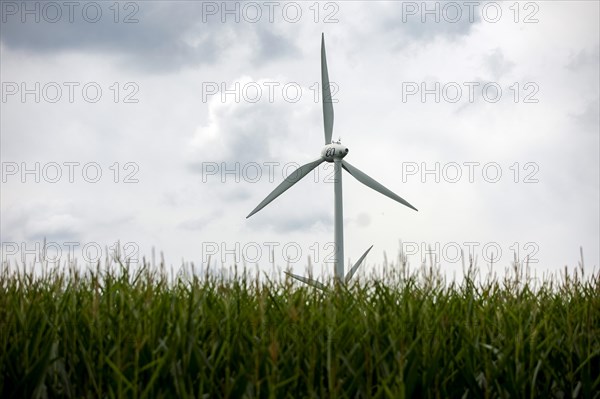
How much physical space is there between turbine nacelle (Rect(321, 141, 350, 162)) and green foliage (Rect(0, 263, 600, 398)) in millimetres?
16890

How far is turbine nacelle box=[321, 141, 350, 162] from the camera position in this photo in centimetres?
2567

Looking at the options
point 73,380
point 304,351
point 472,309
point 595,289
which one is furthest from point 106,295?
point 595,289

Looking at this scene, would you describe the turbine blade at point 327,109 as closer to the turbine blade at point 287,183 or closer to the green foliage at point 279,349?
the turbine blade at point 287,183

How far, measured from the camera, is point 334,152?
25688 millimetres

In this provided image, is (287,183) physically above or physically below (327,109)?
below

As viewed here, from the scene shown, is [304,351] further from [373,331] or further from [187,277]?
[187,277]

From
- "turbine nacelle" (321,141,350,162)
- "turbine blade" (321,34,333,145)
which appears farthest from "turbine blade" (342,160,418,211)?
"turbine blade" (321,34,333,145)

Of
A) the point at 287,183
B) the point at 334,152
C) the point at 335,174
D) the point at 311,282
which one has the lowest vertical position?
the point at 311,282

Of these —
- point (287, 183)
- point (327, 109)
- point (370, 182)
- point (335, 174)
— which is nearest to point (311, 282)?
point (287, 183)

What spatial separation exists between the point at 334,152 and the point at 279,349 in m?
19.6

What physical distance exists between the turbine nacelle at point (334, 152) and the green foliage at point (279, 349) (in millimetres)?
16890

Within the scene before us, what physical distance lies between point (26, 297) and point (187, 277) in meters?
2.15

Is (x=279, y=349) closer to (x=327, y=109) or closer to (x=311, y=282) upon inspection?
(x=311, y=282)

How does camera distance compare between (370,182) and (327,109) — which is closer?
(370,182)
